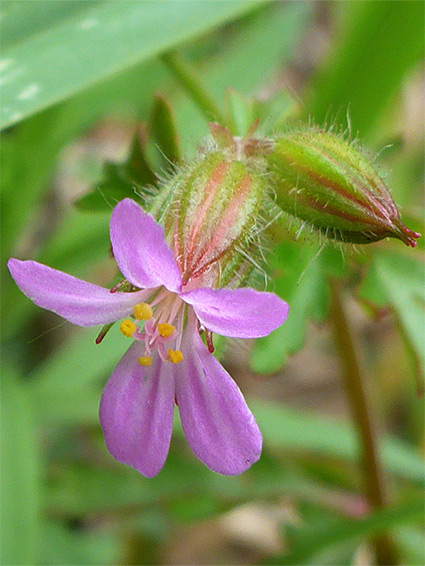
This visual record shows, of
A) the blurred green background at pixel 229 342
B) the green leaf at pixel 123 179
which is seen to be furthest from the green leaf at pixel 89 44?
the green leaf at pixel 123 179

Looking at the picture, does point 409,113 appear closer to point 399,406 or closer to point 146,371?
point 399,406

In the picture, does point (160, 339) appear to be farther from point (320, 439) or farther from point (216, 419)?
point (320, 439)

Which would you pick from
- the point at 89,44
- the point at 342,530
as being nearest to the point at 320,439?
the point at 342,530

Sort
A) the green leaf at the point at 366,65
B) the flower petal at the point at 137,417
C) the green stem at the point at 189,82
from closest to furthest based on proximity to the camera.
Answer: the flower petal at the point at 137,417, the green stem at the point at 189,82, the green leaf at the point at 366,65

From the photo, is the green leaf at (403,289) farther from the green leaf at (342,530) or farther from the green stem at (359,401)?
the green leaf at (342,530)

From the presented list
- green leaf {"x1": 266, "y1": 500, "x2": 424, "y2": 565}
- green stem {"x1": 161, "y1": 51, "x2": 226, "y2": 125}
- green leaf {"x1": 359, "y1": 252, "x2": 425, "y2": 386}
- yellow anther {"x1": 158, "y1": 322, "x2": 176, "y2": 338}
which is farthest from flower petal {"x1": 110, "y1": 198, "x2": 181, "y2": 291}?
green leaf {"x1": 266, "y1": 500, "x2": 424, "y2": 565}

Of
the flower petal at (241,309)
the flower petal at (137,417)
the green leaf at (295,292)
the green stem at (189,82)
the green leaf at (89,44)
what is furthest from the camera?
the green stem at (189,82)

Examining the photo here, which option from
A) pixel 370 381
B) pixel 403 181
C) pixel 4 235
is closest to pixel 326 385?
pixel 370 381
